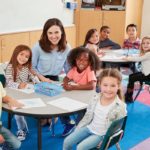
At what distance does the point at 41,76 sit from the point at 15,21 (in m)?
2.58

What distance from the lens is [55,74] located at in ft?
10.9

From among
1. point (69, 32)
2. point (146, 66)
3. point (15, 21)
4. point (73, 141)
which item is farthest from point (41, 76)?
point (69, 32)

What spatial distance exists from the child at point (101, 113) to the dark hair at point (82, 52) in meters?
0.54

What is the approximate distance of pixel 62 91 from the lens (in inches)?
106

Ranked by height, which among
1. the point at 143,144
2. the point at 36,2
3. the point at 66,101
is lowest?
the point at 143,144

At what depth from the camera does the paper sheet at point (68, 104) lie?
2.29m

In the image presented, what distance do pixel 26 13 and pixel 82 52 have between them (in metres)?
3.11

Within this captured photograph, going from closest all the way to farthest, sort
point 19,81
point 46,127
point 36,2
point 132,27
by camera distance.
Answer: point 19,81, point 46,127, point 132,27, point 36,2

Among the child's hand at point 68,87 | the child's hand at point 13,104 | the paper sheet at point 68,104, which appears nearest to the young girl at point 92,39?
the child's hand at point 68,87

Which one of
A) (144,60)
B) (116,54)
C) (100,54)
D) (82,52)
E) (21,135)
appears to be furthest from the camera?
(116,54)

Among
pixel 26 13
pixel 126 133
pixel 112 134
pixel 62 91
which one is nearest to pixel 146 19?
pixel 26 13

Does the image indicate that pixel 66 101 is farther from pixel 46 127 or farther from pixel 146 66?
pixel 146 66

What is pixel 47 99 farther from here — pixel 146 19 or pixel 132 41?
pixel 146 19

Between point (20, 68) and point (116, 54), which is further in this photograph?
point (116, 54)
